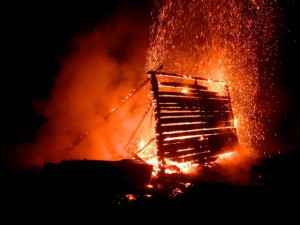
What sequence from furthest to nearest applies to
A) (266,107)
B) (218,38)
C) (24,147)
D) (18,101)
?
(218,38), (266,107), (18,101), (24,147)

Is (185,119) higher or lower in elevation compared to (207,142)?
higher

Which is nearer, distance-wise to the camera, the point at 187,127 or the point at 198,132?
the point at 187,127

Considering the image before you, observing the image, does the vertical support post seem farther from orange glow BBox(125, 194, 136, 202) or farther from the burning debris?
orange glow BBox(125, 194, 136, 202)

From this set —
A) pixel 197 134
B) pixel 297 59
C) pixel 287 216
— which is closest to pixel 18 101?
pixel 197 134

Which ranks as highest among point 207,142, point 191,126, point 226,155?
point 191,126

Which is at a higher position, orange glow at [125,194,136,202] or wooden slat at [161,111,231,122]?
wooden slat at [161,111,231,122]

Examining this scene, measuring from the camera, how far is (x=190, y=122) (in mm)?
7551

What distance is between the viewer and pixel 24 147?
902 centimetres

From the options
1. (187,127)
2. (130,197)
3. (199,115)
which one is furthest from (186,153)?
(130,197)

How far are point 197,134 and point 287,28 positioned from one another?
23.0ft

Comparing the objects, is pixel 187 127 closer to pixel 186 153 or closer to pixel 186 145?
pixel 186 145

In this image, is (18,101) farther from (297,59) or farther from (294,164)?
(297,59)

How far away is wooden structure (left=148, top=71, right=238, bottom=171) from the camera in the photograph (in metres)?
6.50

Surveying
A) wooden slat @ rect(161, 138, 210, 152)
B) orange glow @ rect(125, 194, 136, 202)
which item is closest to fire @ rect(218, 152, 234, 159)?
wooden slat @ rect(161, 138, 210, 152)
